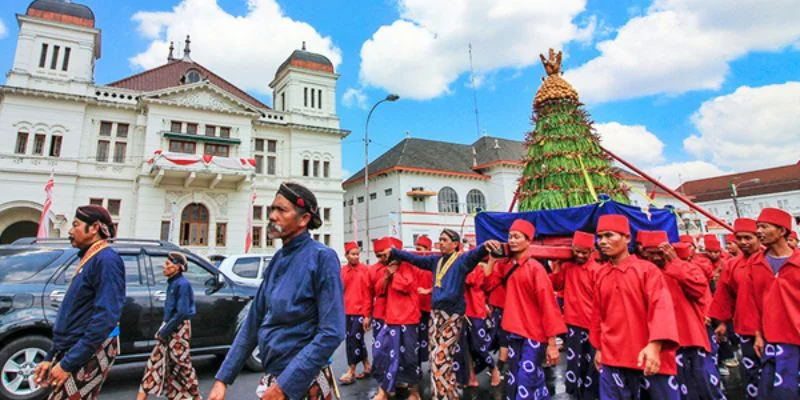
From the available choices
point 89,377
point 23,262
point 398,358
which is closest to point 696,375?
point 398,358

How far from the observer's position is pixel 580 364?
4805 mm

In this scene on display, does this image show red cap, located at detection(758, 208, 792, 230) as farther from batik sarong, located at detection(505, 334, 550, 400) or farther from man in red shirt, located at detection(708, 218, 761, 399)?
batik sarong, located at detection(505, 334, 550, 400)

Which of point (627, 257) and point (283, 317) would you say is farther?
point (627, 257)

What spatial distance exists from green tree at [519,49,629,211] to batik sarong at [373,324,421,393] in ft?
11.0

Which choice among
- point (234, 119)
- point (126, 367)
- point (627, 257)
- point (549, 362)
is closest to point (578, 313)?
point (549, 362)

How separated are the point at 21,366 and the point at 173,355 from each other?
6.61 feet

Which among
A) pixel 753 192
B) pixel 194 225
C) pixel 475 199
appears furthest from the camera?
pixel 753 192

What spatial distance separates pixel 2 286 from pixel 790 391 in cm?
810

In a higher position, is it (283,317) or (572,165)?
(572,165)

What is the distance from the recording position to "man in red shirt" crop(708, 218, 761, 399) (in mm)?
4195

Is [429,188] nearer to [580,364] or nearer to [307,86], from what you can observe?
[307,86]

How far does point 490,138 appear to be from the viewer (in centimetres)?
3906

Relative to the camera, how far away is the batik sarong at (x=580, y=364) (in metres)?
4.68

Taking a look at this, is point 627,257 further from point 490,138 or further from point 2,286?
point 490,138
